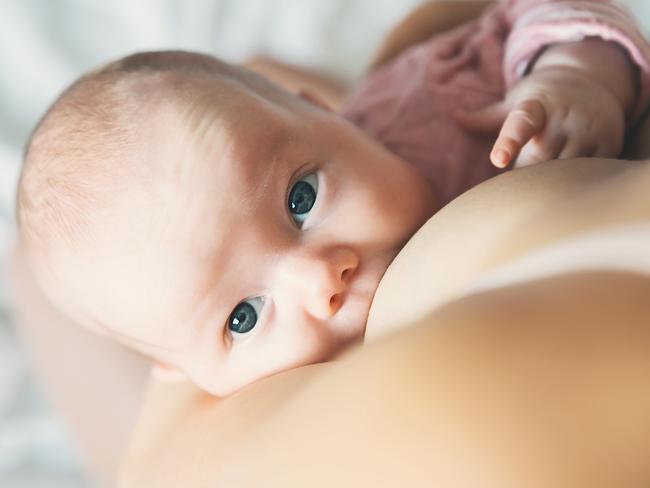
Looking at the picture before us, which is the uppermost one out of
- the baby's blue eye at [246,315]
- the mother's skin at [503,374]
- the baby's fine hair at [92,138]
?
the mother's skin at [503,374]

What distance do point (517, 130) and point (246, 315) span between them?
→ 282 mm

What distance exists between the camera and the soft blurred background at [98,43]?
1.23 m

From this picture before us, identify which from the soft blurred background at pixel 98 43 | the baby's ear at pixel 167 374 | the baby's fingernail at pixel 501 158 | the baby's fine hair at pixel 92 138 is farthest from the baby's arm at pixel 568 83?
the soft blurred background at pixel 98 43

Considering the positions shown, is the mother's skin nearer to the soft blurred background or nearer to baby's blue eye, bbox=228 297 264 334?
baby's blue eye, bbox=228 297 264 334

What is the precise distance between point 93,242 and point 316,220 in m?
0.19

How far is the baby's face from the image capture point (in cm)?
65

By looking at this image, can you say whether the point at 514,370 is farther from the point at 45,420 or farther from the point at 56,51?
the point at 56,51

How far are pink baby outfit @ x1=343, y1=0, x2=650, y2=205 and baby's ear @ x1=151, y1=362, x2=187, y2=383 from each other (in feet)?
1.01

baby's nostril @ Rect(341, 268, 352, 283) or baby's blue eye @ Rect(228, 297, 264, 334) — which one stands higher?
baby's nostril @ Rect(341, 268, 352, 283)

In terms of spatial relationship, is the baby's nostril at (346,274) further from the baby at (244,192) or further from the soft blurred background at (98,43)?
the soft blurred background at (98,43)

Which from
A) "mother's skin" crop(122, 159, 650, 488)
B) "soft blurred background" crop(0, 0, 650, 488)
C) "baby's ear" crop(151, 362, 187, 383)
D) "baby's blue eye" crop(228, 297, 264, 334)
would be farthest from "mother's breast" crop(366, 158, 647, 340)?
"soft blurred background" crop(0, 0, 650, 488)

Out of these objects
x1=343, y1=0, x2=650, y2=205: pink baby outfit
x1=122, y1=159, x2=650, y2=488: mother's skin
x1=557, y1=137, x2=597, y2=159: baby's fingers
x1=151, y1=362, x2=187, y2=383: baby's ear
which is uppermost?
x1=122, y1=159, x2=650, y2=488: mother's skin

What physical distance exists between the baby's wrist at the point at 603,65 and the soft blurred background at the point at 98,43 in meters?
0.57

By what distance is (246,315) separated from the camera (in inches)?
27.4
